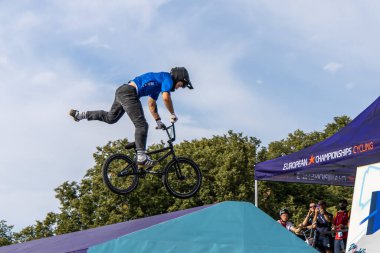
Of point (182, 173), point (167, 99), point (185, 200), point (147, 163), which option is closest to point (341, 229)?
point (182, 173)

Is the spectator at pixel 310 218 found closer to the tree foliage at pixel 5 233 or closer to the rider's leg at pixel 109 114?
the rider's leg at pixel 109 114

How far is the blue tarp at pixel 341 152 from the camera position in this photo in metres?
11.4

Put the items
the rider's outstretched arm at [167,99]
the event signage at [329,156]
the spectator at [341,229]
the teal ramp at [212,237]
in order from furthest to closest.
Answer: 1. the spectator at [341,229]
2. the event signage at [329,156]
3. the rider's outstretched arm at [167,99]
4. the teal ramp at [212,237]

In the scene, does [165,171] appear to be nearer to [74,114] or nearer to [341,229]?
[74,114]

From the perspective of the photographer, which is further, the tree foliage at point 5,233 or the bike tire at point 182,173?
the tree foliage at point 5,233

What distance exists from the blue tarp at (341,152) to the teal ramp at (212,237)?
4769 millimetres

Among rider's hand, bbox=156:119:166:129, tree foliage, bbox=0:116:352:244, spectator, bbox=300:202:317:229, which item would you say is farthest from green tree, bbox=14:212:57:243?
rider's hand, bbox=156:119:166:129

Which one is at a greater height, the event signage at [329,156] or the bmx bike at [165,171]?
the event signage at [329,156]

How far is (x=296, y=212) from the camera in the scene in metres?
44.6

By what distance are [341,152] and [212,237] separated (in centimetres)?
579

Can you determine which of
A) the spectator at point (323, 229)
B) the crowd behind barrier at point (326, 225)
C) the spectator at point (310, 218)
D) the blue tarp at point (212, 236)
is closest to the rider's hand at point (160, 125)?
the blue tarp at point (212, 236)

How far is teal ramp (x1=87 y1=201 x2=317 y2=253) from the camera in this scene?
6.76 metres

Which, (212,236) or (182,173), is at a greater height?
(182,173)

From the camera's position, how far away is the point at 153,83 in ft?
31.3
